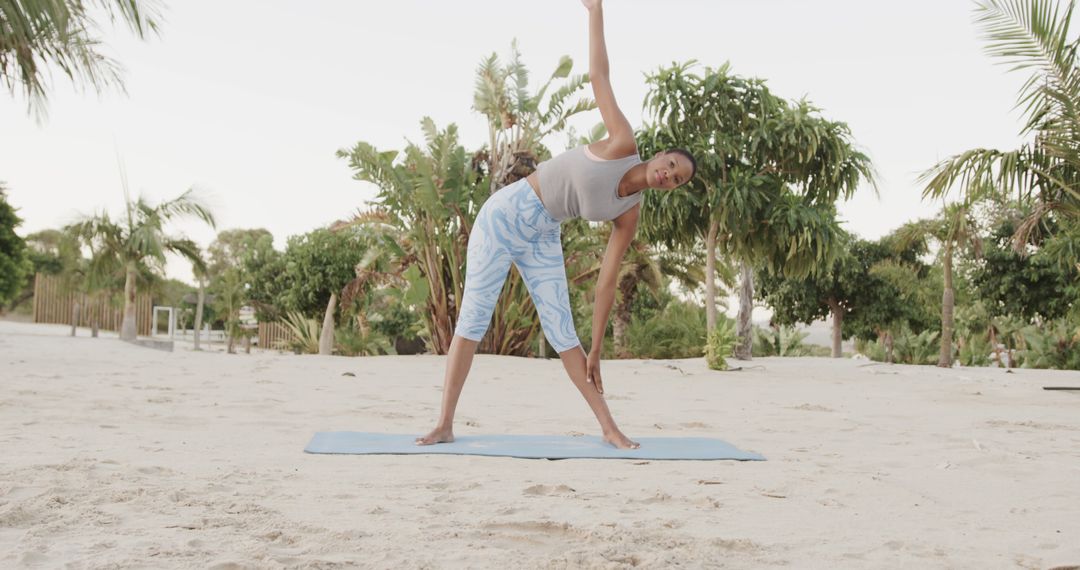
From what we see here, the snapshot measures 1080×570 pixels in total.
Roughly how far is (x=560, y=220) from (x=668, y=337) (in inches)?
611

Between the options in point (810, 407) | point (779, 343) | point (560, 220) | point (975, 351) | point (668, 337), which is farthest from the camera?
point (975, 351)

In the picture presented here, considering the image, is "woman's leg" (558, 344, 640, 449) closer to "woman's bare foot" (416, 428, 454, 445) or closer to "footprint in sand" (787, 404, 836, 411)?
"woman's bare foot" (416, 428, 454, 445)

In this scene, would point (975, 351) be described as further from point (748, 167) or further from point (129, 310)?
point (129, 310)

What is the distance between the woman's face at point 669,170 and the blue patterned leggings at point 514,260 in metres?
0.54

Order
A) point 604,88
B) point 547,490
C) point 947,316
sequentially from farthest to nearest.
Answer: point 947,316, point 604,88, point 547,490

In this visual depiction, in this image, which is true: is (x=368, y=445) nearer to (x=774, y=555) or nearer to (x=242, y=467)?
(x=242, y=467)

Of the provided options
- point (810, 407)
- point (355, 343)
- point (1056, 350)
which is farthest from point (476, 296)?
point (1056, 350)

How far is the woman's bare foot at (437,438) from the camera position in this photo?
12.6ft

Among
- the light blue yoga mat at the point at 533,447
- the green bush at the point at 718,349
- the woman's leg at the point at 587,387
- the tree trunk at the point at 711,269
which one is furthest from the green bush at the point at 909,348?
the woman's leg at the point at 587,387

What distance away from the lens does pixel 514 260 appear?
4.07 m

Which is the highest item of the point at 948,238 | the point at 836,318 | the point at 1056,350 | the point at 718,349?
the point at 948,238

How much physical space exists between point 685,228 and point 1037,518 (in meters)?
10.2

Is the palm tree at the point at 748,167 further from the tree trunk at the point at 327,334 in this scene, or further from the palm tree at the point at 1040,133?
the tree trunk at the point at 327,334

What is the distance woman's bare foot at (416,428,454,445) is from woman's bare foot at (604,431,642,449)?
739 millimetres
